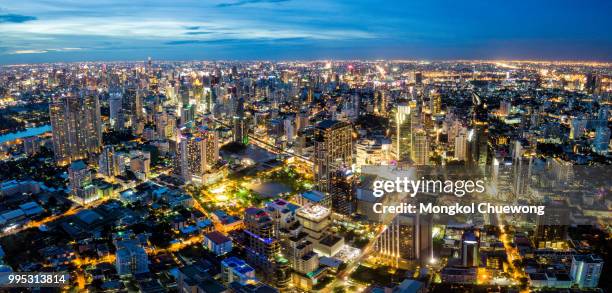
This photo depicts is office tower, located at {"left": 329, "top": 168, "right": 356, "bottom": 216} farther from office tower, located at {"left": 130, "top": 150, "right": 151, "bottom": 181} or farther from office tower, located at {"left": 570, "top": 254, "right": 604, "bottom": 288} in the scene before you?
office tower, located at {"left": 130, "top": 150, "right": 151, "bottom": 181}

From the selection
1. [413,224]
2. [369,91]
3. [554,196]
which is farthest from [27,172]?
[369,91]

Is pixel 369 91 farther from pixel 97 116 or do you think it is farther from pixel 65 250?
pixel 65 250

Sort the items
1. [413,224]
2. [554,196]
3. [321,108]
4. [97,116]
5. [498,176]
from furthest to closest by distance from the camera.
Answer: [321,108]
[97,116]
[498,176]
[554,196]
[413,224]

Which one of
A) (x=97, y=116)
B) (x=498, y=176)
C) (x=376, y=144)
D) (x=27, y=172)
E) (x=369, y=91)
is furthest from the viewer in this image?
(x=369, y=91)

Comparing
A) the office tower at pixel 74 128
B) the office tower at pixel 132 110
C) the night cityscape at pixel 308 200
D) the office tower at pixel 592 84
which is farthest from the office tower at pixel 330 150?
the office tower at pixel 592 84

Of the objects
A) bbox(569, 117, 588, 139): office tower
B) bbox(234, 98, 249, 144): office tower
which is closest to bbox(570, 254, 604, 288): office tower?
bbox(569, 117, 588, 139): office tower

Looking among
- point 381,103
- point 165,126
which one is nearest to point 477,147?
point 381,103
